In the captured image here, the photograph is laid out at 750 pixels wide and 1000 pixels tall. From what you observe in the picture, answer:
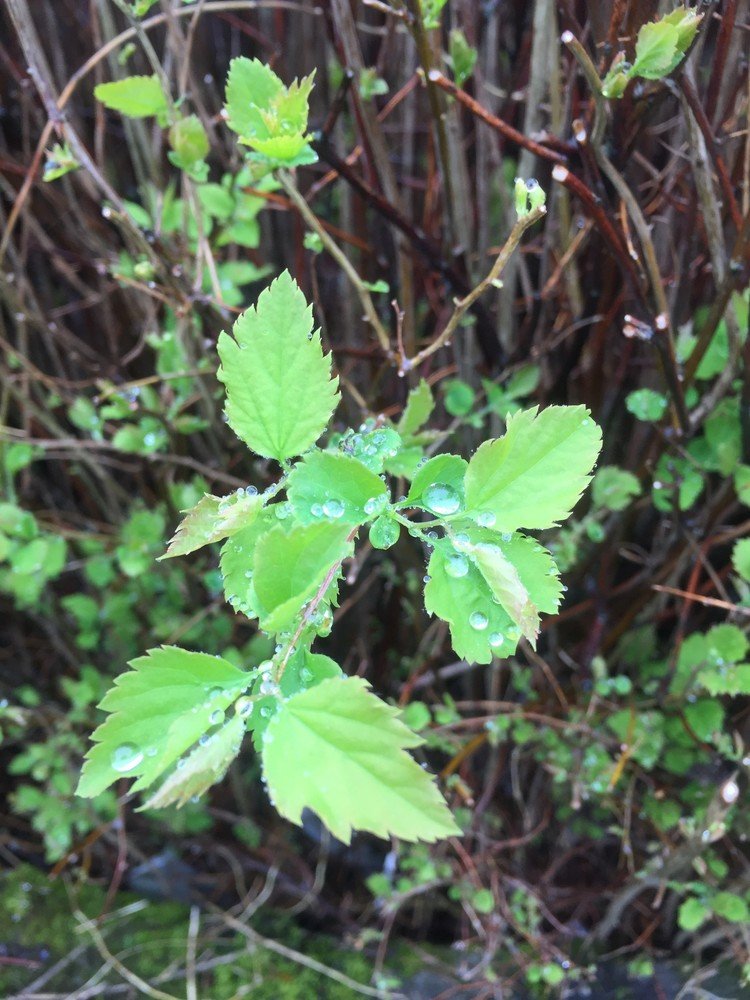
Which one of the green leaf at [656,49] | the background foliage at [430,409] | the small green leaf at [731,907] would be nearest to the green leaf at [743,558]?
the background foliage at [430,409]

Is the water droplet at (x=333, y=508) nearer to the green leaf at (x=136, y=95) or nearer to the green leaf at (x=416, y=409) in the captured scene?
the green leaf at (x=416, y=409)

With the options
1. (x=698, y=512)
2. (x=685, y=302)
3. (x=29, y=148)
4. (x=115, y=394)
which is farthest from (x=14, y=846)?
(x=685, y=302)

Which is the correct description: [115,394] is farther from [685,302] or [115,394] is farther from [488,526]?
[685,302]

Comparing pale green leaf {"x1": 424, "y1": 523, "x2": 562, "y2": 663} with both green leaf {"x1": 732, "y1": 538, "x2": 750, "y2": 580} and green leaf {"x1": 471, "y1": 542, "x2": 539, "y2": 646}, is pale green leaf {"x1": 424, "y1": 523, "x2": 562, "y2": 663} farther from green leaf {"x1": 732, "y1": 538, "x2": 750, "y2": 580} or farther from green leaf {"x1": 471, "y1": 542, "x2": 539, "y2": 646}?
green leaf {"x1": 732, "y1": 538, "x2": 750, "y2": 580}

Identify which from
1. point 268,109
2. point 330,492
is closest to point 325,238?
point 268,109

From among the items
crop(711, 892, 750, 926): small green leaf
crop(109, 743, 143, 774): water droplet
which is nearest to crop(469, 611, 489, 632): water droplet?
crop(109, 743, 143, 774): water droplet
